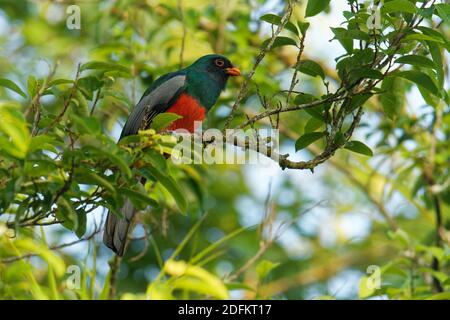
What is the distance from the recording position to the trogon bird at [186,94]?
509 centimetres

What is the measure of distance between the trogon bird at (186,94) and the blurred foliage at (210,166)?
0.25m

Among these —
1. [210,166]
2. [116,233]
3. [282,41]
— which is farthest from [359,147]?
[210,166]

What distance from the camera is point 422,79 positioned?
365 centimetres

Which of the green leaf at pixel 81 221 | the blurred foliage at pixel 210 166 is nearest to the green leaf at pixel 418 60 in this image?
the blurred foliage at pixel 210 166

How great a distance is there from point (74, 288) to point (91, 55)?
8.00 feet

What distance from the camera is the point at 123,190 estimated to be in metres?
3.22

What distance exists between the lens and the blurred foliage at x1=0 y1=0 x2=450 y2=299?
3.22 metres

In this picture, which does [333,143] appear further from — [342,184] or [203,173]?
[342,184]

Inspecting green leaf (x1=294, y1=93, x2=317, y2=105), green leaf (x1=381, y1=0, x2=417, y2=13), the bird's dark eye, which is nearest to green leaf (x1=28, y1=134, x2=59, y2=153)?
green leaf (x1=294, y1=93, x2=317, y2=105)

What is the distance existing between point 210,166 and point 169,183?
3.96m

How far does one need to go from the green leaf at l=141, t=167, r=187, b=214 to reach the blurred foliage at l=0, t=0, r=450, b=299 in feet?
0.04

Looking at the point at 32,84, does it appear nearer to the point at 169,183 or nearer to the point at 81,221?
the point at 81,221

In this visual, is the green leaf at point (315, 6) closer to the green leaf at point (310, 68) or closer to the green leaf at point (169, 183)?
the green leaf at point (310, 68)

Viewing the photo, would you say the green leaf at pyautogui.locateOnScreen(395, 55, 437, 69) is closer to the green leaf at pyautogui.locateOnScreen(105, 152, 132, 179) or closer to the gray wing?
the green leaf at pyautogui.locateOnScreen(105, 152, 132, 179)
